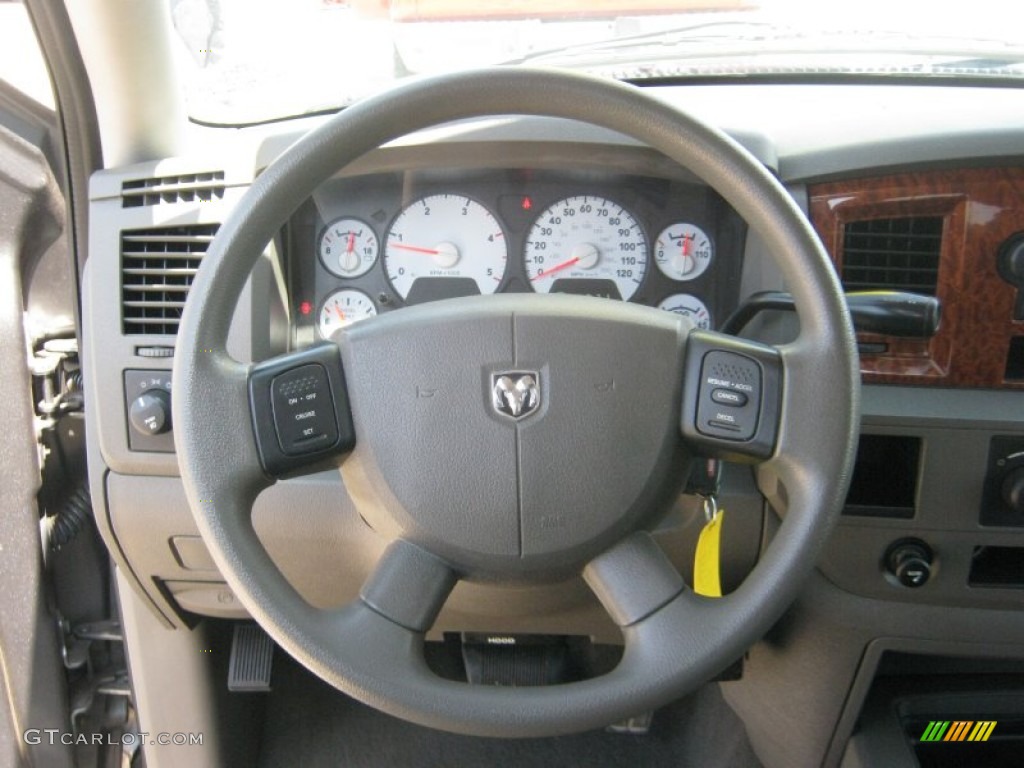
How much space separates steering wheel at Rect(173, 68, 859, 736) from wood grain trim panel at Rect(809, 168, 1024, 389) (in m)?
0.37

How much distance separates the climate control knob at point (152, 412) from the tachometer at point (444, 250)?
345 millimetres

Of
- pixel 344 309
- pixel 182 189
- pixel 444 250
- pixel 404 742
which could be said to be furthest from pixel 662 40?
pixel 404 742

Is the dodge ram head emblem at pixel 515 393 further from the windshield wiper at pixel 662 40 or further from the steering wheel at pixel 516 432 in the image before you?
the windshield wiper at pixel 662 40

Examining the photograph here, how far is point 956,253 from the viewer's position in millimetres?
1275

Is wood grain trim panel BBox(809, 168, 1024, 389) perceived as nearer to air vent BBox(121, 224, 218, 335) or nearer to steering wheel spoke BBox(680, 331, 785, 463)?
steering wheel spoke BBox(680, 331, 785, 463)

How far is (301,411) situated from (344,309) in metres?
0.43

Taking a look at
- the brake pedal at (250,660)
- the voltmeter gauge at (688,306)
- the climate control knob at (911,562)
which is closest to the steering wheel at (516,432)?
the voltmeter gauge at (688,306)

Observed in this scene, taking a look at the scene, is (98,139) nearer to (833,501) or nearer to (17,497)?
(17,497)

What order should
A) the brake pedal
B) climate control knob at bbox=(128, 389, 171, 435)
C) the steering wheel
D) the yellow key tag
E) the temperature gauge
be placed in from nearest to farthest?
1. the steering wheel
2. the yellow key tag
3. climate control knob at bbox=(128, 389, 171, 435)
4. the temperature gauge
5. the brake pedal

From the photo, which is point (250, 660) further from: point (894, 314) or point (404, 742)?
point (894, 314)

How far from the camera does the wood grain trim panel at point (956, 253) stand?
126 cm

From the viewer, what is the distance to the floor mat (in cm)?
195

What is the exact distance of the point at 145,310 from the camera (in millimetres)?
1296

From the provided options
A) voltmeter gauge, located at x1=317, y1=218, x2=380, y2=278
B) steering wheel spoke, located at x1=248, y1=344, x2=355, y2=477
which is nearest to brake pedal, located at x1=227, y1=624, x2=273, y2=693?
voltmeter gauge, located at x1=317, y1=218, x2=380, y2=278
